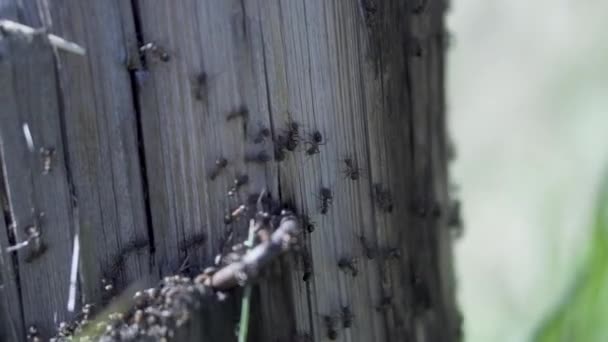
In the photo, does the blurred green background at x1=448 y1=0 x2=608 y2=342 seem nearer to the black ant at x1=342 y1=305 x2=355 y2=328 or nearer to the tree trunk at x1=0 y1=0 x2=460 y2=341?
the tree trunk at x1=0 y1=0 x2=460 y2=341

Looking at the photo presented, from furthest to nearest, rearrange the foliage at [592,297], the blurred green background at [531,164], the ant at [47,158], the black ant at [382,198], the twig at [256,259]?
the black ant at [382,198]
the twig at [256,259]
the ant at [47,158]
the blurred green background at [531,164]
the foliage at [592,297]

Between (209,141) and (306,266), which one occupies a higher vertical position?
(209,141)

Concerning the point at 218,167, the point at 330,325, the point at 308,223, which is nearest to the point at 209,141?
the point at 218,167

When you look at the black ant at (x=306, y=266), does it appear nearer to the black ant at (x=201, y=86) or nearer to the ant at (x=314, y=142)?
the ant at (x=314, y=142)

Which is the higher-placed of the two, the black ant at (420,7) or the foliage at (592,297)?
A: the black ant at (420,7)

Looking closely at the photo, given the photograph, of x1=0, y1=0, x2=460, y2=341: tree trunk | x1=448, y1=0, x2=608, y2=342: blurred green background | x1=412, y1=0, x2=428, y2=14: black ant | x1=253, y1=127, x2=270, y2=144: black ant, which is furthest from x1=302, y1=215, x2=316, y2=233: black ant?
x1=412, y1=0, x2=428, y2=14: black ant

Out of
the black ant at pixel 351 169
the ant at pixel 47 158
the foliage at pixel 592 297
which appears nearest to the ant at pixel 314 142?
the black ant at pixel 351 169

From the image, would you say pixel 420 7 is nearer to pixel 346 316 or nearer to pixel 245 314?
pixel 346 316
